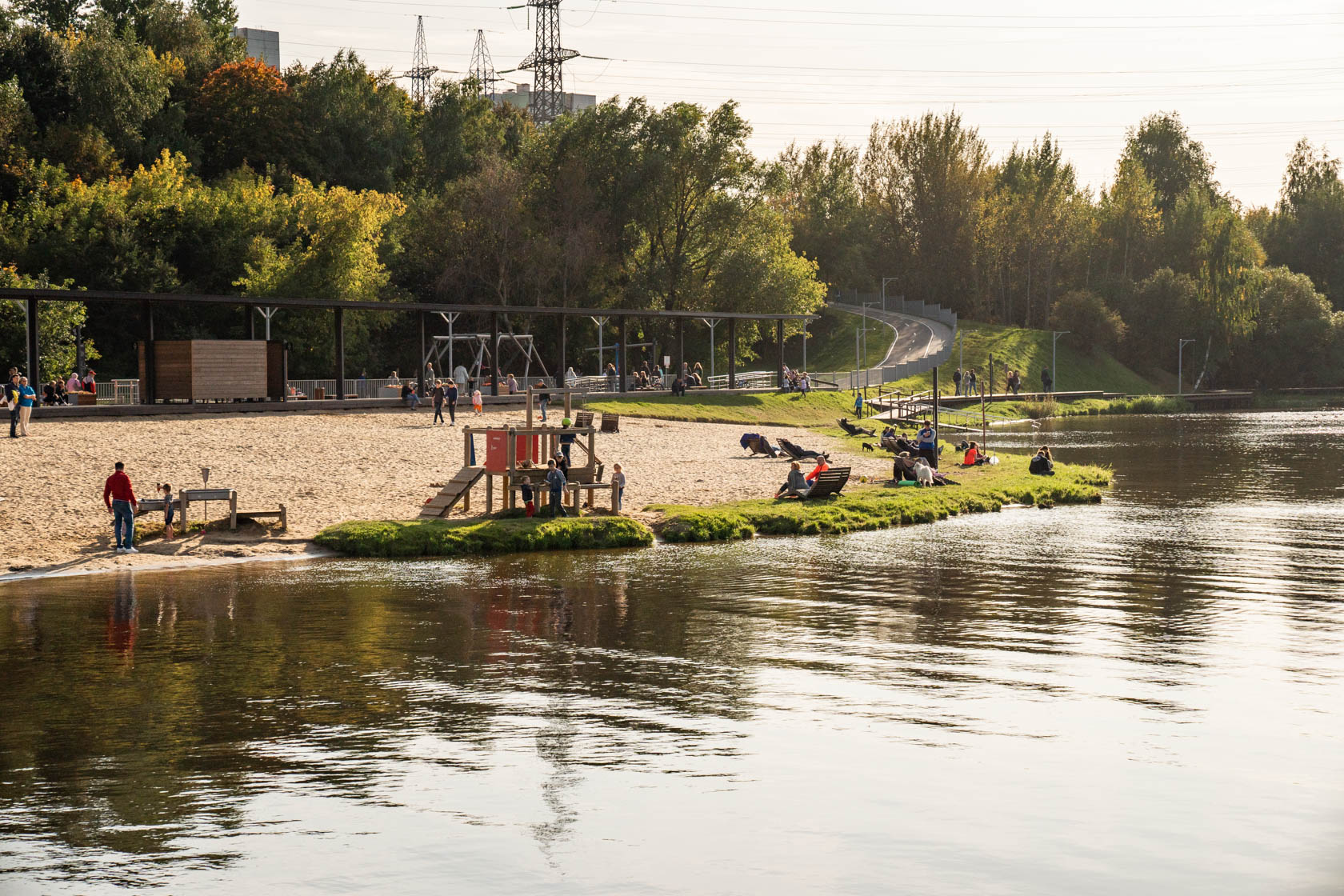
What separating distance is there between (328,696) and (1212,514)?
26720 mm

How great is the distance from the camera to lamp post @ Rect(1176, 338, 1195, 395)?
11281cm

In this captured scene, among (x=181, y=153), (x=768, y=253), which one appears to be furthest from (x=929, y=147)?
(x=181, y=153)

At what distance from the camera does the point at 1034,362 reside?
115 meters

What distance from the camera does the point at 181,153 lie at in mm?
77438

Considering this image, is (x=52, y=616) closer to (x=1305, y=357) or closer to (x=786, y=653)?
(x=786, y=653)

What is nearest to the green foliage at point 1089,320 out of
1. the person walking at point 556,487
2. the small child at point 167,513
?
the person walking at point 556,487

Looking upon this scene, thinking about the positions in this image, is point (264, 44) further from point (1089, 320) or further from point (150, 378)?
point (150, 378)

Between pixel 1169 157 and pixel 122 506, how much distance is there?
466 feet

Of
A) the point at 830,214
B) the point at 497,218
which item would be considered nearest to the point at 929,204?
the point at 830,214

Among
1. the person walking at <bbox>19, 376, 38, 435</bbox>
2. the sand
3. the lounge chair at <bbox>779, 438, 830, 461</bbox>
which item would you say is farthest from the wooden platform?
the lounge chair at <bbox>779, 438, 830, 461</bbox>

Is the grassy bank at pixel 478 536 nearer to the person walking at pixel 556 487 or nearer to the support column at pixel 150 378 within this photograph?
the person walking at pixel 556 487

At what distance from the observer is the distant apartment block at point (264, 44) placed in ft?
468

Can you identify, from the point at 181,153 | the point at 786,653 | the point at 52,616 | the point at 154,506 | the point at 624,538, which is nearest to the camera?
the point at 786,653

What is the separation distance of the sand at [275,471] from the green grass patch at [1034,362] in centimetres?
6547
